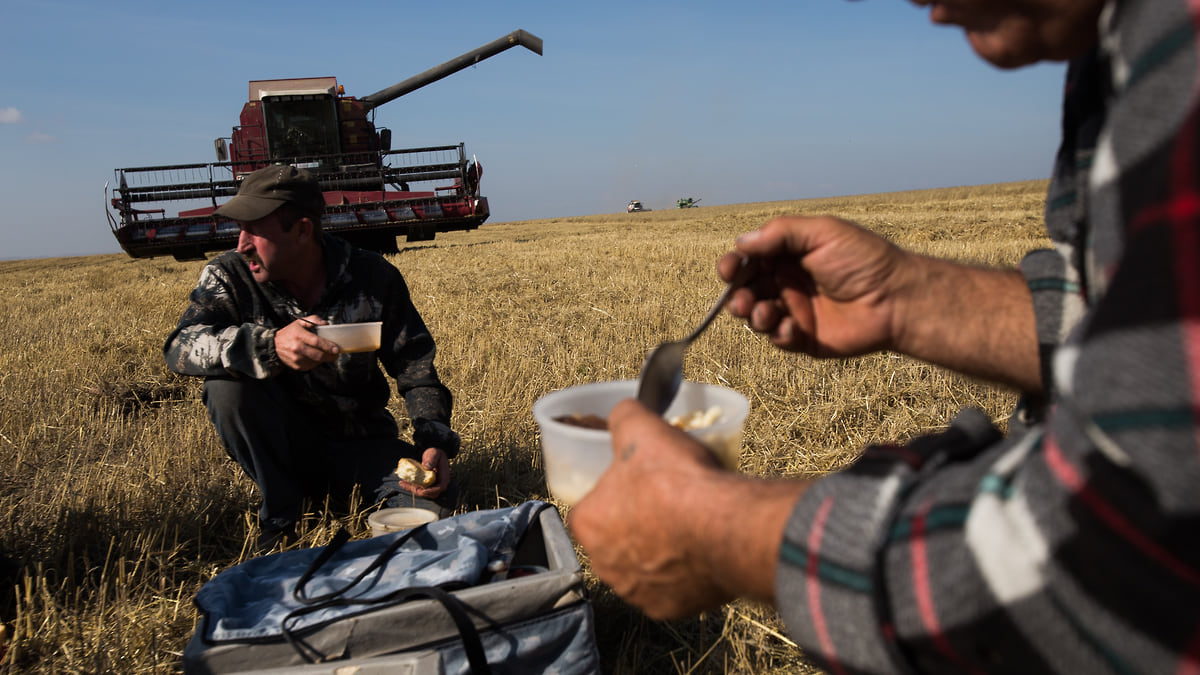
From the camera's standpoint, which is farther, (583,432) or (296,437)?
(296,437)

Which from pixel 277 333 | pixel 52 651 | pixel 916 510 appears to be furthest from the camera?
pixel 277 333

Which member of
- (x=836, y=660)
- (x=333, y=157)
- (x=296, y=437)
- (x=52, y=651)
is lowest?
(x=52, y=651)

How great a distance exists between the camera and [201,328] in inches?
108

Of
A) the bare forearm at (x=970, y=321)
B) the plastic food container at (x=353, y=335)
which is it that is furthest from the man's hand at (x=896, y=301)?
the plastic food container at (x=353, y=335)

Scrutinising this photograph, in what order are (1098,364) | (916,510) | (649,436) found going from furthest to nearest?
(649,436), (916,510), (1098,364)

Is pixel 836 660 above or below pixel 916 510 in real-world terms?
below

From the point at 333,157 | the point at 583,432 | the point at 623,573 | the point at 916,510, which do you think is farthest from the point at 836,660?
the point at 333,157

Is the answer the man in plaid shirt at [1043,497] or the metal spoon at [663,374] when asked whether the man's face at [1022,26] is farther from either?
the metal spoon at [663,374]

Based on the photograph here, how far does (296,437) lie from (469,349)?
7.61 ft

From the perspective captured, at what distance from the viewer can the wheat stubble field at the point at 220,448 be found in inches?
81.3

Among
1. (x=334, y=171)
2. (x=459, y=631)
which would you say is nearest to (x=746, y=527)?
(x=459, y=631)

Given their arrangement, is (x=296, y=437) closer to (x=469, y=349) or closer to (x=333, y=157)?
(x=469, y=349)

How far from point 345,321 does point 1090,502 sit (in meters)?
2.79

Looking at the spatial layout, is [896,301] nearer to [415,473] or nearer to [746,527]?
[746,527]
